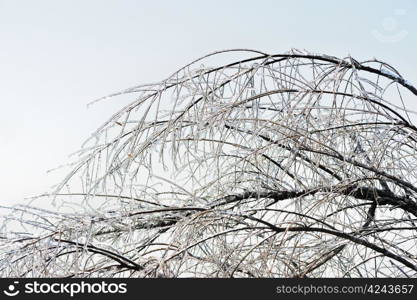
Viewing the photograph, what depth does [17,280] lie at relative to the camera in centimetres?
356

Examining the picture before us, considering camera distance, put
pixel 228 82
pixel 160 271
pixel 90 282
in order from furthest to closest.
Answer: pixel 228 82, pixel 90 282, pixel 160 271

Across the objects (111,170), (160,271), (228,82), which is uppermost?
(228,82)

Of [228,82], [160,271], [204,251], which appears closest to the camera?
[160,271]

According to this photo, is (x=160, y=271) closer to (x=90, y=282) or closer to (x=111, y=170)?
(x=90, y=282)

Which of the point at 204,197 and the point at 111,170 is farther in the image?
the point at 204,197

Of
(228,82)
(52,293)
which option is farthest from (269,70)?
(52,293)

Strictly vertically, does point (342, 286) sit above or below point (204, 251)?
below

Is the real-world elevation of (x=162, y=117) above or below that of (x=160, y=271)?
above

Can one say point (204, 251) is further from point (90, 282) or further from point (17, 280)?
point (17, 280)

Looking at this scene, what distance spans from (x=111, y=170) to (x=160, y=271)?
837mm

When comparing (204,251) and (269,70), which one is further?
(204,251)

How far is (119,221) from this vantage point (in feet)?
12.2

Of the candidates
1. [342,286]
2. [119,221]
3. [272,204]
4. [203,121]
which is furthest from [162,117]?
[342,286]

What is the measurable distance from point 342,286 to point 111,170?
1.35m
